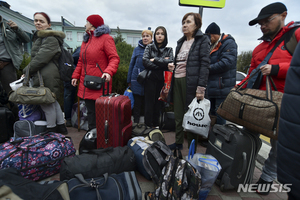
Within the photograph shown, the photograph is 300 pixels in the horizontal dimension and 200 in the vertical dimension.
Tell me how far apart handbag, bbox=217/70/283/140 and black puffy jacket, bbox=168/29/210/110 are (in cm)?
54

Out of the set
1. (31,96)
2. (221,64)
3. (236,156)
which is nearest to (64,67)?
(31,96)

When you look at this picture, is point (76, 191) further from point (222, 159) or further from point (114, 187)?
point (222, 159)

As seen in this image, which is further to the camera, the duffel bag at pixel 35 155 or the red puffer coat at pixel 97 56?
the red puffer coat at pixel 97 56

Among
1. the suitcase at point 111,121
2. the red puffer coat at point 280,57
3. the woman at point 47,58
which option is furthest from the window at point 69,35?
the red puffer coat at point 280,57

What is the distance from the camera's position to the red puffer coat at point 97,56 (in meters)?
2.57

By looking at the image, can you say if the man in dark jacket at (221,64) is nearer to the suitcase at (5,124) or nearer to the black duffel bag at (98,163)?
the black duffel bag at (98,163)

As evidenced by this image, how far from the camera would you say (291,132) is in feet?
2.69

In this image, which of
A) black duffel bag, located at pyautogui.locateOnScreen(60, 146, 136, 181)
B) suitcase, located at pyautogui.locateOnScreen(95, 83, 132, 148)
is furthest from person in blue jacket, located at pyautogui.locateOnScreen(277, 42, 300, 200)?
suitcase, located at pyautogui.locateOnScreen(95, 83, 132, 148)

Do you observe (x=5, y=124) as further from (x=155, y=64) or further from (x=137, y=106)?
(x=155, y=64)

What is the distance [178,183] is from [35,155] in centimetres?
157

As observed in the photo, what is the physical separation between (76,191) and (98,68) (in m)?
1.83

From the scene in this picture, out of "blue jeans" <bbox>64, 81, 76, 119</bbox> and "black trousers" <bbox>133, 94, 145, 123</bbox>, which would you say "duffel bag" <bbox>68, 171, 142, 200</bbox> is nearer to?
"black trousers" <bbox>133, 94, 145, 123</bbox>

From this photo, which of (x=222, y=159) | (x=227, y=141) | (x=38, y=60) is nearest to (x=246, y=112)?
(x=227, y=141)

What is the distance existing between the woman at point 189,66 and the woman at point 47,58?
6.80 ft
